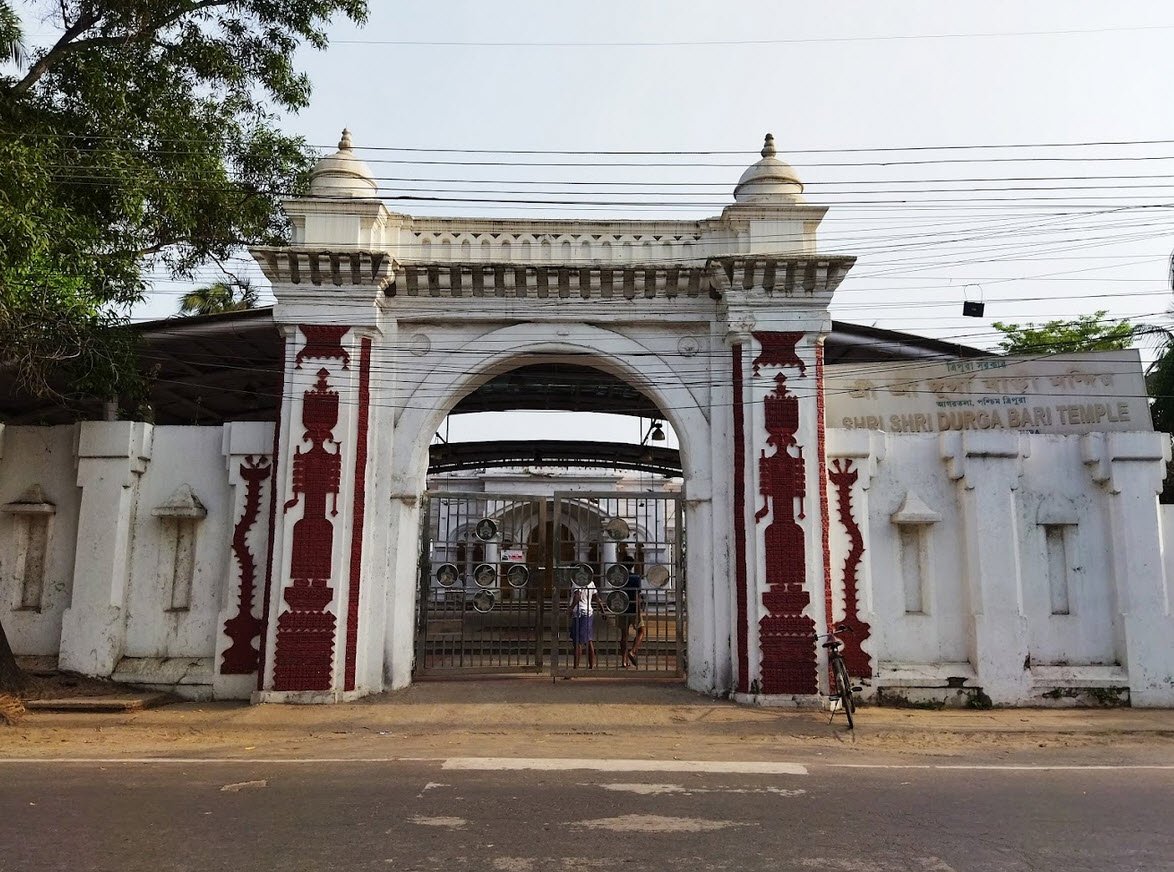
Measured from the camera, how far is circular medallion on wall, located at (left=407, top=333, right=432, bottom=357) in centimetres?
1234

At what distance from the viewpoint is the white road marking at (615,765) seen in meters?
7.62

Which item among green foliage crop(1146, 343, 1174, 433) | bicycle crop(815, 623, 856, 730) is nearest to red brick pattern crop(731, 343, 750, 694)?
bicycle crop(815, 623, 856, 730)

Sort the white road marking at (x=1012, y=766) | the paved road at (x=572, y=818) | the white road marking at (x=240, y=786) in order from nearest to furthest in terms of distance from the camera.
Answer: the paved road at (x=572, y=818) < the white road marking at (x=240, y=786) < the white road marking at (x=1012, y=766)

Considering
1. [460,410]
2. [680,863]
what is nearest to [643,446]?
[460,410]

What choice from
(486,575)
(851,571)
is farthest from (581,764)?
(851,571)

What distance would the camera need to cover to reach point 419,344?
12.4 metres

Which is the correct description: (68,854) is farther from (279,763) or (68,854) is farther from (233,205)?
(233,205)

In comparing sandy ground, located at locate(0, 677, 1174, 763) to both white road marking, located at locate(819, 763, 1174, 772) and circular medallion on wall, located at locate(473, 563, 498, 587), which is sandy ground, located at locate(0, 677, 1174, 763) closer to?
white road marking, located at locate(819, 763, 1174, 772)

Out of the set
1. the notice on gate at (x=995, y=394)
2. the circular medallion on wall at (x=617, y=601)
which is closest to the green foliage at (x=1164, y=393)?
the notice on gate at (x=995, y=394)

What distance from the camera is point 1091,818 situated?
241 inches

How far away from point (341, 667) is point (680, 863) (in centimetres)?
716

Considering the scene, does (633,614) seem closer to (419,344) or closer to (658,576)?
(658,576)

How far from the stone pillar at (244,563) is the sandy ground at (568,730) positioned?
0.51 metres

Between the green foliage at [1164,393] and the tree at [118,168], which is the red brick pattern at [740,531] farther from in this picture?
the green foliage at [1164,393]
